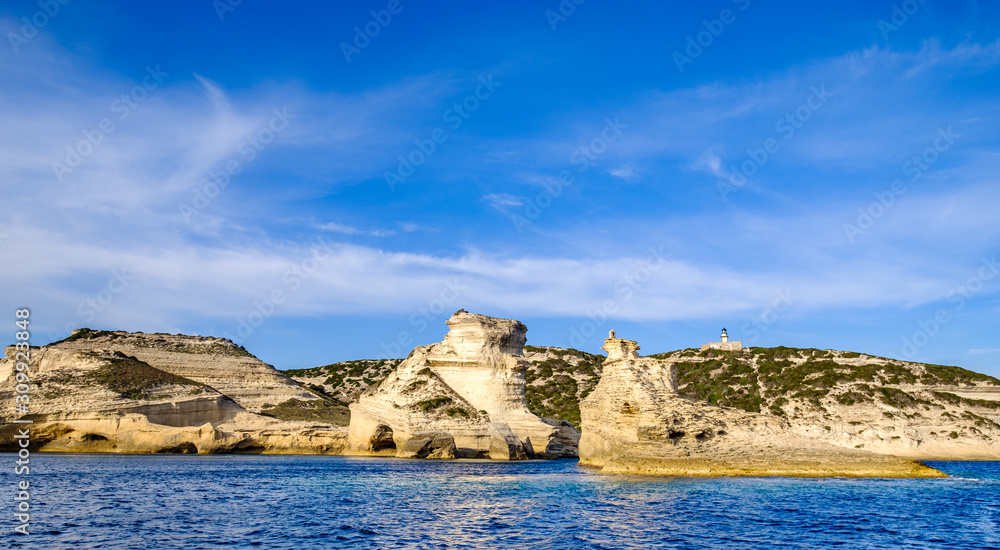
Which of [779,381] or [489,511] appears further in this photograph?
[779,381]

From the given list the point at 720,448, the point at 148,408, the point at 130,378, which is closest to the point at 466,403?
the point at 720,448

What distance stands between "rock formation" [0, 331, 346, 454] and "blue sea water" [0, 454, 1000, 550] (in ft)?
63.5

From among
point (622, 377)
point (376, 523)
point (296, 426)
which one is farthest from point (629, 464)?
point (296, 426)

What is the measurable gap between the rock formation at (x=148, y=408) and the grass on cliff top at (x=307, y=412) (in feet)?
2.31

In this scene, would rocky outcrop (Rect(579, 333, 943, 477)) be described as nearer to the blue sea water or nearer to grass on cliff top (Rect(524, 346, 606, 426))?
the blue sea water

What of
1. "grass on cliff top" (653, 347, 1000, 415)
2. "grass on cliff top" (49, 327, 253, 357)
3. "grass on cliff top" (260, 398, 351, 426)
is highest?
"grass on cliff top" (49, 327, 253, 357)

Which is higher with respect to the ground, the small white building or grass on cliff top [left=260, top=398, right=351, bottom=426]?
the small white building

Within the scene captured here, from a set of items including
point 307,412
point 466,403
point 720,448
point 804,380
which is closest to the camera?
point 720,448

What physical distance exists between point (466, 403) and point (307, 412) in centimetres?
2153

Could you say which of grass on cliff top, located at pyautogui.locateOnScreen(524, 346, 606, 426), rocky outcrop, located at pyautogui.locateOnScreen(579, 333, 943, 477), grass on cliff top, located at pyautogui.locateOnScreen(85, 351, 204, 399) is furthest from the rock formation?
rocky outcrop, located at pyautogui.locateOnScreen(579, 333, 943, 477)

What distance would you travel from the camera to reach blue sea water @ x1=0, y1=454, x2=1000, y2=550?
16.7m

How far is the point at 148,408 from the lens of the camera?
5412 cm

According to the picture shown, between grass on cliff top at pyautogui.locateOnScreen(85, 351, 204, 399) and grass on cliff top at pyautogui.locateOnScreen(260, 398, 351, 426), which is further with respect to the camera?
grass on cliff top at pyautogui.locateOnScreen(260, 398, 351, 426)

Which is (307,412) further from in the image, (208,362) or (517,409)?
(517,409)
